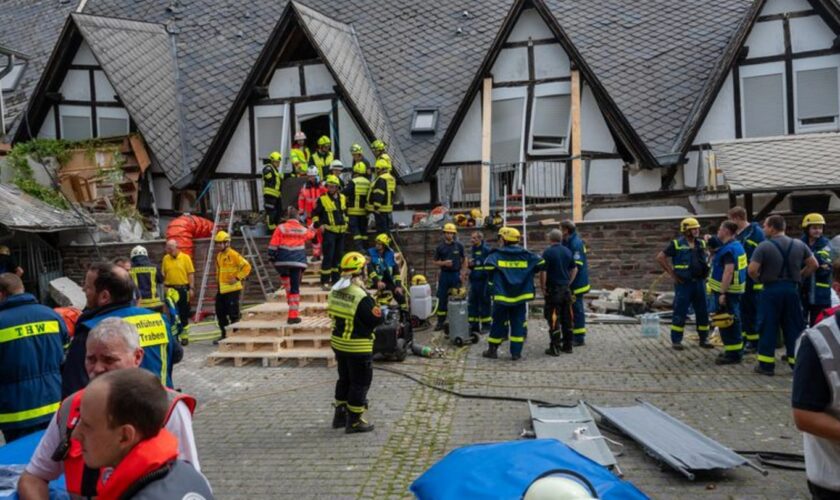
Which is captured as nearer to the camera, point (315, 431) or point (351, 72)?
point (315, 431)

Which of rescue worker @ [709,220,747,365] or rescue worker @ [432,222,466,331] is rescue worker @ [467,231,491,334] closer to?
rescue worker @ [432,222,466,331]

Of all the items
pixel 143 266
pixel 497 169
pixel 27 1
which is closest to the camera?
pixel 143 266

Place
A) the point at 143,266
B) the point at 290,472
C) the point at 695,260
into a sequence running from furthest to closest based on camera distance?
the point at 143,266, the point at 695,260, the point at 290,472

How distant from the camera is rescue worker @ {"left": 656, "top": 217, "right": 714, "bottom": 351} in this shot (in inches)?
413

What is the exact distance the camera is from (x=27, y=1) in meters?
25.3

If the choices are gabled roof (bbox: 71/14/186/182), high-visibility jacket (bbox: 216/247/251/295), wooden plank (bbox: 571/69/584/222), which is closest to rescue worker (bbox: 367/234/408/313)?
high-visibility jacket (bbox: 216/247/251/295)

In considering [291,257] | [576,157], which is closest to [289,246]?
[291,257]

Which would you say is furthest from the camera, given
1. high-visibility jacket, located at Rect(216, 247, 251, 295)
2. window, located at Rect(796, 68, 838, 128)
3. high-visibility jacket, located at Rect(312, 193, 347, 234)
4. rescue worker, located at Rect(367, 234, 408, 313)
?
window, located at Rect(796, 68, 838, 128)

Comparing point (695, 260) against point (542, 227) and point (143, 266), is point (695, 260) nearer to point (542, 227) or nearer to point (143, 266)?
point (542, 227)

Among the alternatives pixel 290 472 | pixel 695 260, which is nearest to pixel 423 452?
pixel 290 472

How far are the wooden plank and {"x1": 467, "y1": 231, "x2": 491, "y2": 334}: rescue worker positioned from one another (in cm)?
378

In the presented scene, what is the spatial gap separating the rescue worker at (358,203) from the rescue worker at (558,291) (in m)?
4.26

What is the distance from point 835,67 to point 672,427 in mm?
12442

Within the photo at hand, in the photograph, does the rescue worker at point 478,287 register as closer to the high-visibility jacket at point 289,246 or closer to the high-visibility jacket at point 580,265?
the high-visibility jacket at point 580,265
